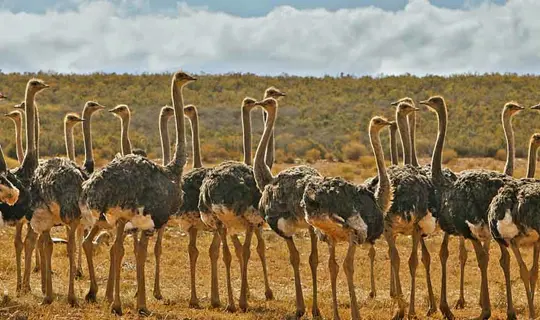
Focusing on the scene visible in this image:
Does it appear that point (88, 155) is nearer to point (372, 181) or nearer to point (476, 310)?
point (372, 181)

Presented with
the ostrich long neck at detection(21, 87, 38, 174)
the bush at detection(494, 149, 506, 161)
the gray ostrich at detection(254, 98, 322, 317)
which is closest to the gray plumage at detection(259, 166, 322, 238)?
A: the gray ostrich at detection(254, 98, 322, 317)

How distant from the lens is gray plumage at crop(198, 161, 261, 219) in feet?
31.2

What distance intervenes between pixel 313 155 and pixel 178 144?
2242cm

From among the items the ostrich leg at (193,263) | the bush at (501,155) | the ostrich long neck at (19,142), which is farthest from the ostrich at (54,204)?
the bush at (501,155)

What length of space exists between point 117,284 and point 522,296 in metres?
→ 5.82

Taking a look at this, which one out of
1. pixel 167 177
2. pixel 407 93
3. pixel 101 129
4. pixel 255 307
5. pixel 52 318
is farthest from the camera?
pixel 407 93

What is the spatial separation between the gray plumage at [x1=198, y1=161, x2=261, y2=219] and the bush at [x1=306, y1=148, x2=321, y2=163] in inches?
841

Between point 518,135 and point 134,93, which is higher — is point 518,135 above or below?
below

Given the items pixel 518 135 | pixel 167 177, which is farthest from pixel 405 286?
pixel 518 135

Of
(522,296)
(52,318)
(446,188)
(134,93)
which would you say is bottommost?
(522,296)

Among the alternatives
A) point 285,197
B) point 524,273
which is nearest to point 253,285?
point 285,197

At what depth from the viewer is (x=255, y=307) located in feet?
32.8

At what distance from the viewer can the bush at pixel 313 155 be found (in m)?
31.4

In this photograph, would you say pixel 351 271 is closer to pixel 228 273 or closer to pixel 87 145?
pixel 228 273
